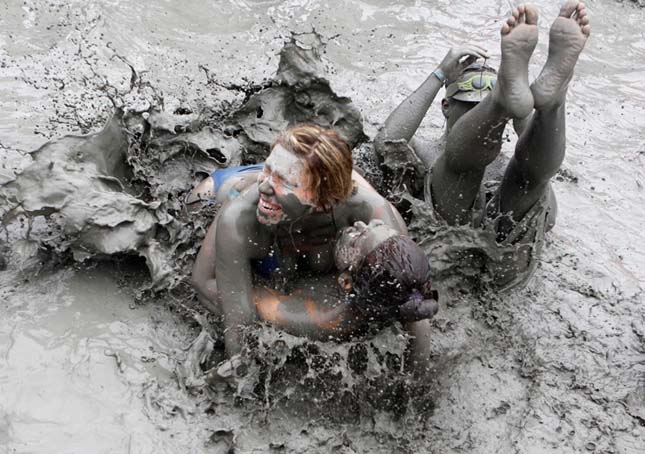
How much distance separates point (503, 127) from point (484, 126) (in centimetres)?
10

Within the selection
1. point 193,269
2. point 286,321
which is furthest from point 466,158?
point 193,269

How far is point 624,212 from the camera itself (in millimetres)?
5504

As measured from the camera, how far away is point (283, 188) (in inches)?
129

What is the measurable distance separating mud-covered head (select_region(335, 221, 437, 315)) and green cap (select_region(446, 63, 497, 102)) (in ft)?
5.66

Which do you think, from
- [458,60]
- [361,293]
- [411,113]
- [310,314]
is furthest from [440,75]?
[361,293]

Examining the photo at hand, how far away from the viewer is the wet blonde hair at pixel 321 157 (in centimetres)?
322

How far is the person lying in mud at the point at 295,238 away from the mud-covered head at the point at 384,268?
1 centimetres

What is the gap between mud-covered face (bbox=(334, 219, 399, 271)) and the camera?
3.12 metres

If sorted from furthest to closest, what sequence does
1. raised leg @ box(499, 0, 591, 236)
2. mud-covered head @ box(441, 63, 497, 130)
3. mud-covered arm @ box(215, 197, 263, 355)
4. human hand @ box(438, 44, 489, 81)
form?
1. human hand @ box(438, 44, 489, 81)
2. mud-covered head @ box(441, 63, 497, 130)
3. mud-covered arm @ box(215, 197, 263, 355)
4. raised leg @ box(499, 0, 591, 236)

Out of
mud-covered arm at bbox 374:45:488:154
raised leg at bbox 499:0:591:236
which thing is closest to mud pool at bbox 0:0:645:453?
raised leg at bbox 499:0:591:236

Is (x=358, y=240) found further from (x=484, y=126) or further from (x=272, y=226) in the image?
(x=484, y=126)

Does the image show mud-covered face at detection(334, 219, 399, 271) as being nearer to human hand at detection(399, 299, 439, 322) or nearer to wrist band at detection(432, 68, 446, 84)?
human hand at detection(399, 299, 439, 322)

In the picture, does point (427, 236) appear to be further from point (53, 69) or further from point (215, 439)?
point (53, 69)

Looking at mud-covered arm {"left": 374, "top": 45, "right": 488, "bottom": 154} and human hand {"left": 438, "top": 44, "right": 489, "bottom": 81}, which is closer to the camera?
human hand {"left": 438, "top": 44, "right": 489, "bottom": 81}
